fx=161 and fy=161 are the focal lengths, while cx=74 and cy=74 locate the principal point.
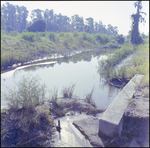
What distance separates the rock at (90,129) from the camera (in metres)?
3.32

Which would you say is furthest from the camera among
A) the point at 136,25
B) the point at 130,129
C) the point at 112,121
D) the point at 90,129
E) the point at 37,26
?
the point at 37,26

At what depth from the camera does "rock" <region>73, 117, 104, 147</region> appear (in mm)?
3322

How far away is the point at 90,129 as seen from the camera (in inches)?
149

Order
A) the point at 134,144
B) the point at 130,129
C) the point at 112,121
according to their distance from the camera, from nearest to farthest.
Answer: the point at 134,144 → the point at 112,121 → the point at 130,129

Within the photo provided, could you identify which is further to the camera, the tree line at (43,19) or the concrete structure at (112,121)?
the tree line at (43,19)

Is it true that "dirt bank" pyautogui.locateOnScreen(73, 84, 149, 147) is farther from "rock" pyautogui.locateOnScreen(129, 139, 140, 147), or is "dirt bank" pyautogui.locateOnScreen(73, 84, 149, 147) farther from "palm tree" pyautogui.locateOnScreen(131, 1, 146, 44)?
"palm tree" pyautogui.locateOnScreen(131, 1, 146, 44)

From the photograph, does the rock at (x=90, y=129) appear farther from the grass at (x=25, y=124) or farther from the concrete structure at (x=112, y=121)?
the grass at (x=25, y=124)

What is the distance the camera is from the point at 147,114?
11.3ft

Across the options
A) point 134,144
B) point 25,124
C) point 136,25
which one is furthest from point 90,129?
point 136,25

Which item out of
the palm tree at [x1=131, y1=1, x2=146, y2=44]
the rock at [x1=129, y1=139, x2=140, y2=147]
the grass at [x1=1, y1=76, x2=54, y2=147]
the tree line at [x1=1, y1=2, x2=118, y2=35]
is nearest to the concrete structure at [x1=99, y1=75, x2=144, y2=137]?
the rock at [x1=129, y1=139, x2=140, y2=147]

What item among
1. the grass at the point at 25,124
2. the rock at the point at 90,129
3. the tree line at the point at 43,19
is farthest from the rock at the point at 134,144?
the tree line at the point at 43,19

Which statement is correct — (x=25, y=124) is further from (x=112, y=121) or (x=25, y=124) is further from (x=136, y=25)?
(x=136, y=25)

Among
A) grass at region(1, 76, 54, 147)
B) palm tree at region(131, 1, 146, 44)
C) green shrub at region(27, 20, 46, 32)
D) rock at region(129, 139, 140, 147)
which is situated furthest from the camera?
green shrub at region(27, 20, 46, 32)

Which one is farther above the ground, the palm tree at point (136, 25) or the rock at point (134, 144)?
the palm tree at point (136, 25)
